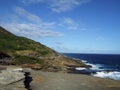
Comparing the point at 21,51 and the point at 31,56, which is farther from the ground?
the point at 21,51

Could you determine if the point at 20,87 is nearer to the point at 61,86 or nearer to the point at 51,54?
the point at 61,86

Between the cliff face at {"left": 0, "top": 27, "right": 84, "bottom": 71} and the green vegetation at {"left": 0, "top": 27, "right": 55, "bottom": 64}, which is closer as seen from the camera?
the cliff face at {"left": 0, "top": 27, "right": 84, "bottom": 71}

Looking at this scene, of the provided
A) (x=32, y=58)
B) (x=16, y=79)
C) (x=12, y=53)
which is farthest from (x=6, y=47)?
(x=16, y=79)

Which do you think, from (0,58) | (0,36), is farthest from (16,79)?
(0,36)

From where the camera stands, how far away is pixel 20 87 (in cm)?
3247

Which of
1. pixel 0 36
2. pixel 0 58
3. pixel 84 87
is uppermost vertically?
pixel 0 36

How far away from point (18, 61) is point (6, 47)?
49.0ft

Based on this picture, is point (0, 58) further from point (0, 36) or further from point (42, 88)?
point (42, 88)

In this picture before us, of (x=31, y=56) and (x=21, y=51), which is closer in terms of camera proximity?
(x=31, y=56)

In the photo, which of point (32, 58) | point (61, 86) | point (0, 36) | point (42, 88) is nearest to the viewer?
point (42, 88)

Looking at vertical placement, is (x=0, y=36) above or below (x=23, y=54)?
above

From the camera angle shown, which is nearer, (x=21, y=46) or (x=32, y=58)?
(x=32, y=58)

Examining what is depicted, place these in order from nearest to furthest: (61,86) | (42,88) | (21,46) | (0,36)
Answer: (42,88) < (61,86) < (21,46) < (0,36)

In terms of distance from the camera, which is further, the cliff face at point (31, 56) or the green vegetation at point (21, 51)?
the green vegetation at point (21, 51)
